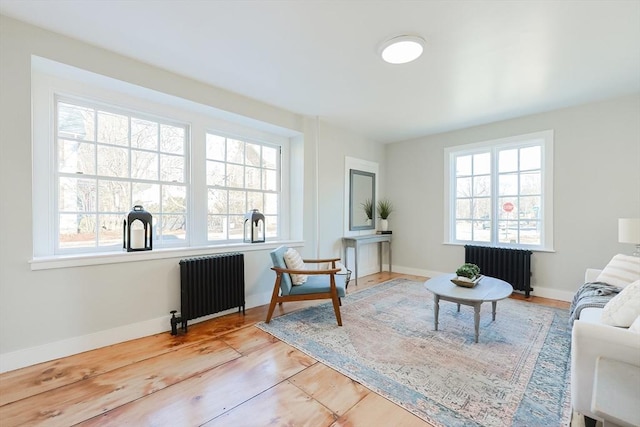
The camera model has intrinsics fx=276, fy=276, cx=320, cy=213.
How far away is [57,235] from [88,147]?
32.1 inches

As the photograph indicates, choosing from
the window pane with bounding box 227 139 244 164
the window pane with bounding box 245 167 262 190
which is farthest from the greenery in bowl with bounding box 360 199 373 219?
the window pane with bounding box 227 139 244 164

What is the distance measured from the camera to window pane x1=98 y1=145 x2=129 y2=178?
2.58 m

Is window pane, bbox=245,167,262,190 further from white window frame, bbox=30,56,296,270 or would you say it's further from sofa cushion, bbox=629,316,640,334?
sofa cushion, bbox=629,316,640,334

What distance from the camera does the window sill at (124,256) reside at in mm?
2135

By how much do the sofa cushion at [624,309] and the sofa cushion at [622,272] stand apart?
3.15 feet

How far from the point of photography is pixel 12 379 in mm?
1900

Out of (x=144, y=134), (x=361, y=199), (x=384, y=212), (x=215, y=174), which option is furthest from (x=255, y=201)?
(x=384, y=212)

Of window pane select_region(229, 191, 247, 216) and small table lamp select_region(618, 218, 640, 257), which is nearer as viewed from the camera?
small table lamp select_region(618, 218, 640, 257)

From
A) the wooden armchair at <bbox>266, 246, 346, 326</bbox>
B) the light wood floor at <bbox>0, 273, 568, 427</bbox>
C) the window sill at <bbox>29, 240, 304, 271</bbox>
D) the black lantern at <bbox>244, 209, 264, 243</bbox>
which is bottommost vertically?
the light wood floor at <bbox>0, 273, 568, 427</bbox>

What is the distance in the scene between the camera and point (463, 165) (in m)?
4.62

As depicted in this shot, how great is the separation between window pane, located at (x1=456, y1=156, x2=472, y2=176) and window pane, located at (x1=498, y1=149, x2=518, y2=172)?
0.44m

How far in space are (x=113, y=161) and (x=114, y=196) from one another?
0.33 m

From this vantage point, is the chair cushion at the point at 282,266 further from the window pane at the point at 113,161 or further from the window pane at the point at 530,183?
the window pane at the point at 530,183

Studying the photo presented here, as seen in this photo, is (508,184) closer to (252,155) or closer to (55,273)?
(252,155)
